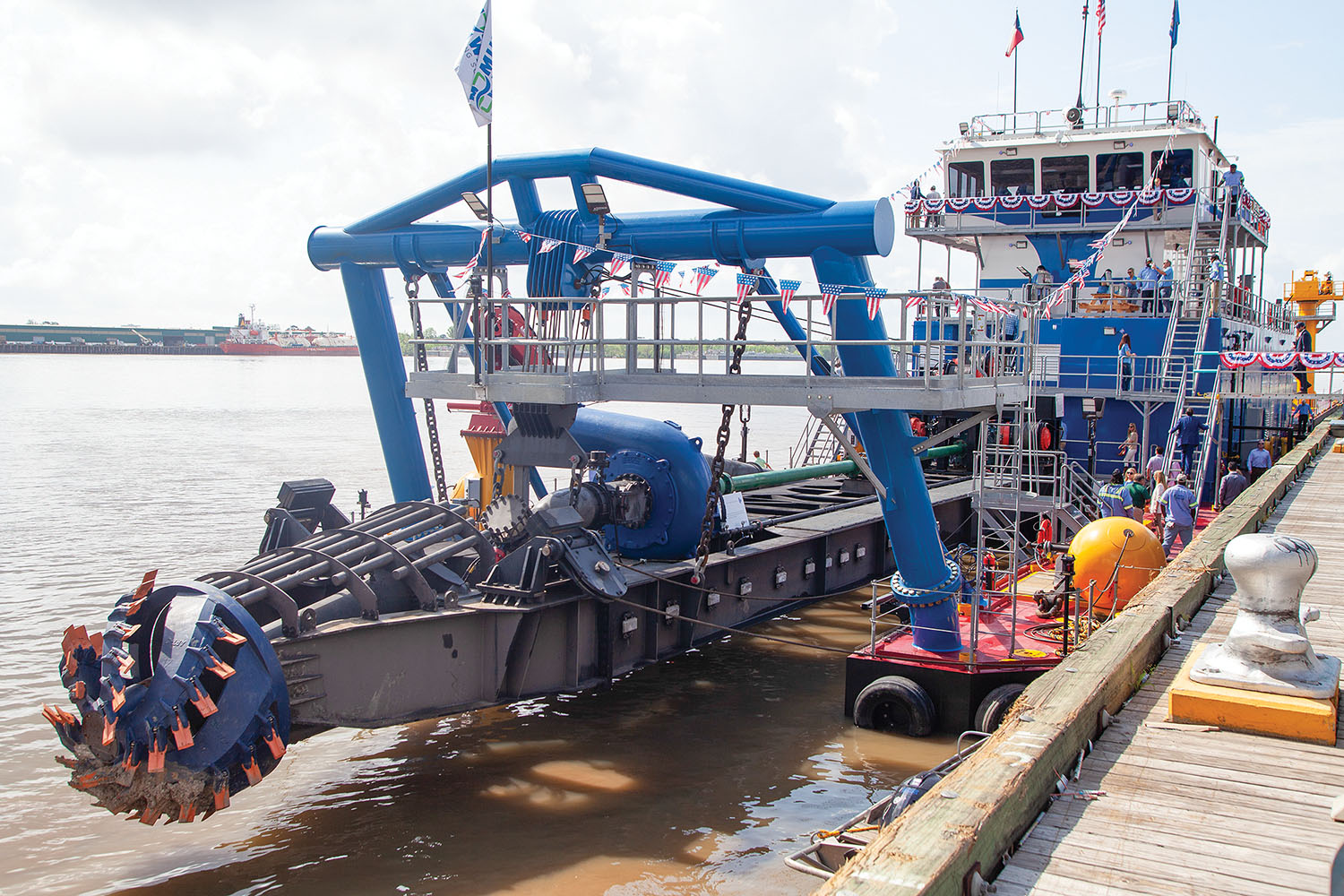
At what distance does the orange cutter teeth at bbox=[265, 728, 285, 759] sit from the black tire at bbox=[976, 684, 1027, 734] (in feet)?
21.1

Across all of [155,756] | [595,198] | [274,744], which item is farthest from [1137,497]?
[155,756]

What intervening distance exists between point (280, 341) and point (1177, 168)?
173 metres

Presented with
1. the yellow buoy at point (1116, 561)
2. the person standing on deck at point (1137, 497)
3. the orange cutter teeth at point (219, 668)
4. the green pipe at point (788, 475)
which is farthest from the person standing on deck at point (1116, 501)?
the orange cutter teeth at point (219, 668)

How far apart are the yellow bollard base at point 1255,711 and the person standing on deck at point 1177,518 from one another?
10042mm

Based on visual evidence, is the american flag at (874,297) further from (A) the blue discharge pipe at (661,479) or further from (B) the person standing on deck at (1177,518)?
(B) the person standing on deck at (1177,518)

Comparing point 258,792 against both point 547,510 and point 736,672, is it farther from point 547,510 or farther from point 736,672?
point 736,672

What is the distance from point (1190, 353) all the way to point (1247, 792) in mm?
18784

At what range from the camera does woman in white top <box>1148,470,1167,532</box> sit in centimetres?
1512

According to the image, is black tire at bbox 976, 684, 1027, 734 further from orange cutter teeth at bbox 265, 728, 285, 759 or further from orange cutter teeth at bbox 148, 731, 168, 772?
orange cutter teeth at bbox 148, 731, 168, 772

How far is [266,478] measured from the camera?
34750mm

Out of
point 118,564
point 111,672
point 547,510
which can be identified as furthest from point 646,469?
point 118,564

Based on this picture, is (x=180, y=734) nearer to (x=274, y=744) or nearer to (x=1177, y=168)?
(x=274, y=744)

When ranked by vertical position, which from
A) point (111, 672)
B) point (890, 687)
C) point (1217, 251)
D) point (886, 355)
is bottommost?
point (890, 687)

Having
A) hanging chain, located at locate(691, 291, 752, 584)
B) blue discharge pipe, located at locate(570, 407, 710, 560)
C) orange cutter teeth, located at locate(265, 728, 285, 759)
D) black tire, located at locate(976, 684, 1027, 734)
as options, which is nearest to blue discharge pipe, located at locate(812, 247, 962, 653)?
black tire, located at locate(976, 684, 1027, 734)
